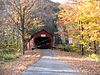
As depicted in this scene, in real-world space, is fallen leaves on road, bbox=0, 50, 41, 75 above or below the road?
above

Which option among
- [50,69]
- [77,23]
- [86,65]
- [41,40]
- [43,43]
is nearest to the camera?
[50,69]

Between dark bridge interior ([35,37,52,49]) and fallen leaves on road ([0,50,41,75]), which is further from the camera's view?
dark bridge interior ([35,37,52,49])

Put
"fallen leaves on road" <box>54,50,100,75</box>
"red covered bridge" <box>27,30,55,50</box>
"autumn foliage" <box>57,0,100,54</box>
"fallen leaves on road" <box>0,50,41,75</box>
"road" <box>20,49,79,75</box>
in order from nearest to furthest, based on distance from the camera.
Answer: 1. "road" <box>20,49,79,75</box>
2. "fallen leaves on road" <box>0,50,41,75</box>
3. "fallen leaves on road" <box>54,50,100,75</box>
4. "autumn foliage" <box>57,0,100,54</box>
5. "red covered bridge" <box>27,30,55,50</box>

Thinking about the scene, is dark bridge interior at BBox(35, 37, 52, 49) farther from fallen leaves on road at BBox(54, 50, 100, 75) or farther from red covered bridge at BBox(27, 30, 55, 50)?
fallen leaves on road at BBox(54, 50, 100, 75)

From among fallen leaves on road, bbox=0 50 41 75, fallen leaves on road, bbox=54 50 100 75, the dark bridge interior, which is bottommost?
fallen leaves on road, bbox=54 50 100 75

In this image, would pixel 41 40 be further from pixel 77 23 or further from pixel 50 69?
pixel 50 69

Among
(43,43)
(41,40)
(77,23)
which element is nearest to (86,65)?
(77,23)

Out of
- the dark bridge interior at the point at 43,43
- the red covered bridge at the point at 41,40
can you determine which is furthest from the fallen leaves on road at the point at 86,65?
the dark bridge interior at the point at 43,43

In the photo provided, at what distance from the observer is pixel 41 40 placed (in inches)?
2272

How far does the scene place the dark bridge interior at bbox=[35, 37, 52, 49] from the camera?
5614cm

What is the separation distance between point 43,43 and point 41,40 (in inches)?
54.6

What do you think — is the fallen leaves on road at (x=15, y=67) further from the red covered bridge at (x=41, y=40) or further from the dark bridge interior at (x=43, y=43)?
the dark bridge interior at (x=43, y=43)

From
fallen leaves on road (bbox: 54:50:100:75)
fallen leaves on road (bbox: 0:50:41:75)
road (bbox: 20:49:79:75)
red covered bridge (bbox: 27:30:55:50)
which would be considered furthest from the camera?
red covered bridge (bbox: 27:30:55:50)

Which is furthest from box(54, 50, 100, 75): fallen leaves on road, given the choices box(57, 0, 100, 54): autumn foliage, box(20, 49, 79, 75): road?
box(57, 0, 100, 54): autumn foliage
